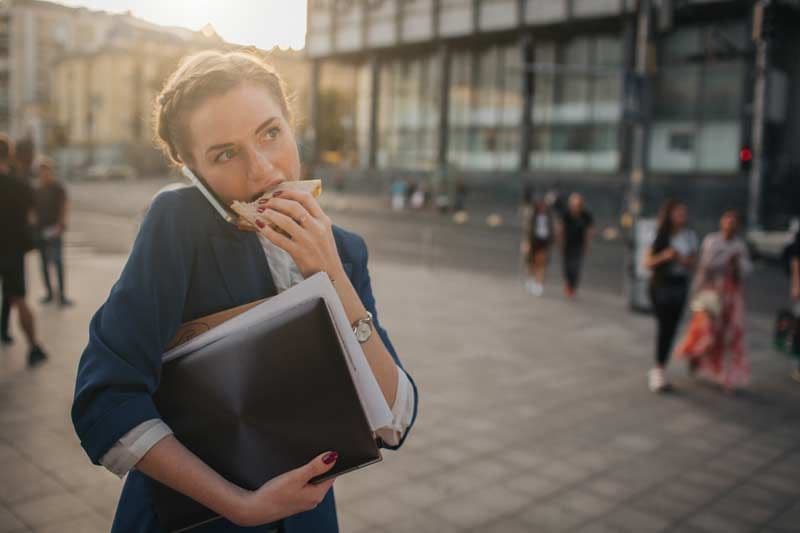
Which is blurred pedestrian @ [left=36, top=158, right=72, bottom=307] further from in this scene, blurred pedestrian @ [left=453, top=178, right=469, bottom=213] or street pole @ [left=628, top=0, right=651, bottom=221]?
blurred pedestrian @ [left=453, top=178, right=469, bottom=213]

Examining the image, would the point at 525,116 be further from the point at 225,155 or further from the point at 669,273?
the point at 225,155

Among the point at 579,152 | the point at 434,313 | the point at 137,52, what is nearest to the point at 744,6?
the point at 579,152

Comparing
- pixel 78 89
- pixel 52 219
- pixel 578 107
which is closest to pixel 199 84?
pixel 52 219

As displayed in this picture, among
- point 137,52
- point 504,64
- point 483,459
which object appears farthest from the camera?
point 137,52

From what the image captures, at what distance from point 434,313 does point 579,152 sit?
3003 cm

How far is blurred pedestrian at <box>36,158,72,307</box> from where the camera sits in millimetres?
10000

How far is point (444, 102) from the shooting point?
143ft

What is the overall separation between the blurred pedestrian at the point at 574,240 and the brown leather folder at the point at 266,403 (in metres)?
11.8

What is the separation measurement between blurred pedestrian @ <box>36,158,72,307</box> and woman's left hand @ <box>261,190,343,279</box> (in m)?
9.75

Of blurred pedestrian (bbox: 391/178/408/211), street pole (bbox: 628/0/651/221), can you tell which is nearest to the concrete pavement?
street pole (bbox: 628/0/651/221)

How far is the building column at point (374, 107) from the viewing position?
4747 centimetres

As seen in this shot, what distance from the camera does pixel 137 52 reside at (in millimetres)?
67438

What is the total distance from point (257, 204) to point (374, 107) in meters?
48.0

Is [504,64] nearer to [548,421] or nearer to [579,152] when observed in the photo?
[579,152]
